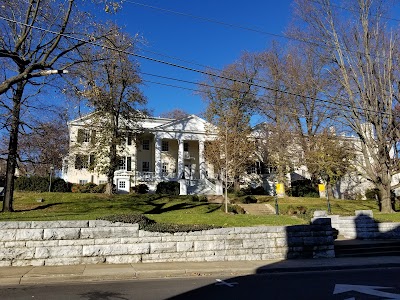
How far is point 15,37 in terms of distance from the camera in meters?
15.4

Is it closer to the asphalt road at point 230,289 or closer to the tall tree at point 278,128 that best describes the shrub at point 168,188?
the tall tree at point 278,128

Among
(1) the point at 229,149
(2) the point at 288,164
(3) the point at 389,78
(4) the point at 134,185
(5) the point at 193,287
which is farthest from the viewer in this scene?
(4) the point at 134,185

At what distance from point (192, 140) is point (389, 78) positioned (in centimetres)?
2474

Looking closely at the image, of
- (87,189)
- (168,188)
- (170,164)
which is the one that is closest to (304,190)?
(168,188)

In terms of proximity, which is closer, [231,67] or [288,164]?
[288,164]

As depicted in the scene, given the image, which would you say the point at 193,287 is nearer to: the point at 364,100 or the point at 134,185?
the point at 364,100

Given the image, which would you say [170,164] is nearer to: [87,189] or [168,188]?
[168,188]

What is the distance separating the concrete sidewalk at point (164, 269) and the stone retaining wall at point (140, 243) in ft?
1.31

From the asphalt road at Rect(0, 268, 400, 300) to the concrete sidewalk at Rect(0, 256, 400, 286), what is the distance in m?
0.52

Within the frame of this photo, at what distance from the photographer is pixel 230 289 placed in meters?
7.60

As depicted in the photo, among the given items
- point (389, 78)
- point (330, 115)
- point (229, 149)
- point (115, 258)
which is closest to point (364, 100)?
point (389, 78)

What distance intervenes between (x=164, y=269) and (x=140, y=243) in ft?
4.87

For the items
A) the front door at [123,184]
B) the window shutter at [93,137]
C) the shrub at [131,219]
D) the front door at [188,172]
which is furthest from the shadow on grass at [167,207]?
the front door at [188,172]

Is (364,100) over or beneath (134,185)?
over
